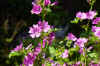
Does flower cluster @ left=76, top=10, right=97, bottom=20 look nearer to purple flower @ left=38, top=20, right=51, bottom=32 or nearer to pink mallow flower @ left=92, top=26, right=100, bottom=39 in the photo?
pink mallow flower @ left=92, top=26, right=100, bottom=39

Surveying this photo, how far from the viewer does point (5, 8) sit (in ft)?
13.8

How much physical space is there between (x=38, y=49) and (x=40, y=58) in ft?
0.22

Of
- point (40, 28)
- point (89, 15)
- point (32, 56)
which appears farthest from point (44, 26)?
point (89, 15)

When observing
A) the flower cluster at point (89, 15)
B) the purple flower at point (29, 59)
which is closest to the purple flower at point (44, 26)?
the purple flower at point (29, 59)

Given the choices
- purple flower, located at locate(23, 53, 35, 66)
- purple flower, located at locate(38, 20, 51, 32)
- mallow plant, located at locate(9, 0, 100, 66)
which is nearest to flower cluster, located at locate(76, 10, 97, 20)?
mallow plant, located at locate(9, 0, 100, 66)

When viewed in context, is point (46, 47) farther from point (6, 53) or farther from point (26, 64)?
point (6, 53)

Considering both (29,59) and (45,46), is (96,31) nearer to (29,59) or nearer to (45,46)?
(45,46)

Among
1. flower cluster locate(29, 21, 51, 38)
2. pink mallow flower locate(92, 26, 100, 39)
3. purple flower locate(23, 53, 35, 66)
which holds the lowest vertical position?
purple flower locate(23, 53, 35, 66)

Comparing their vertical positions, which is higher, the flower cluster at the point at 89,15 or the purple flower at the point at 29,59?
the flower cluster at the point at 89,15

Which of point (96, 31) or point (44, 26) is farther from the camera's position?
point (96, 31)

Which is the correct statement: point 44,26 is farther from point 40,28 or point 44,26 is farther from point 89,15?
point 89,15

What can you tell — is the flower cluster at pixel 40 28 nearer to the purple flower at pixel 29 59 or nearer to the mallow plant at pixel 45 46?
the mallow plant at pixel 45 46

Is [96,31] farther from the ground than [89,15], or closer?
closer

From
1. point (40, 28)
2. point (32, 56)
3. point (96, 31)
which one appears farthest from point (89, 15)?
point (32, 56)
